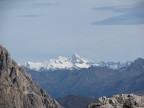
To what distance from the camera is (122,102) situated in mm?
27031

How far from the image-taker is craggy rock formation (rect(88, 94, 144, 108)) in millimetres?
25766

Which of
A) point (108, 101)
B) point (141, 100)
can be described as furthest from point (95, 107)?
point (141, 100)

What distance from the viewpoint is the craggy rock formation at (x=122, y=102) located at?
25766 mm

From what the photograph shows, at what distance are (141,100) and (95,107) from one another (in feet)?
8.13

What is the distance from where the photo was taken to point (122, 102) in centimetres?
2703

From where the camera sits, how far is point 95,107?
90.0ft

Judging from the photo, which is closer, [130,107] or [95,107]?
[130,107]

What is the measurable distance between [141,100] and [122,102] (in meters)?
1.00

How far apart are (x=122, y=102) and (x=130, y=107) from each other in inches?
70.7

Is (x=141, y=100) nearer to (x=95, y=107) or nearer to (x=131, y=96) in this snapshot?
(x=131, y=96)

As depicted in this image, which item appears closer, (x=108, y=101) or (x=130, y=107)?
(x=130, y=107)

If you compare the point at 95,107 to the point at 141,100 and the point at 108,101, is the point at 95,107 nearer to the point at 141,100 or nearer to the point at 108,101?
the point at 108,101

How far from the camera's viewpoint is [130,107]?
82.8ft

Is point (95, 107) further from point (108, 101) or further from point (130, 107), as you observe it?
point (130, 107)
